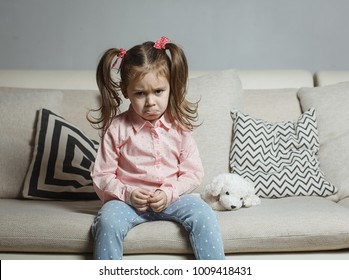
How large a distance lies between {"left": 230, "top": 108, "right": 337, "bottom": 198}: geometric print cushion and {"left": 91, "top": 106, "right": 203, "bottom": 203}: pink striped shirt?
17.2 inches

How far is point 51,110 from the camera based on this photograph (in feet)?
8.32

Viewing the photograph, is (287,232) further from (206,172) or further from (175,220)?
(206,172)

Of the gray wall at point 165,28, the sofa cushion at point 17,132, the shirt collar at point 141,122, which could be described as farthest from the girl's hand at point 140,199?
the gray wall at point 165,28

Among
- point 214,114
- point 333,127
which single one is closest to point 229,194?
point 214,114

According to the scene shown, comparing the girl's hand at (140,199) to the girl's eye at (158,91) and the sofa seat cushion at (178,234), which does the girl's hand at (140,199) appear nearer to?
the sofa seat cushion at (178,234)

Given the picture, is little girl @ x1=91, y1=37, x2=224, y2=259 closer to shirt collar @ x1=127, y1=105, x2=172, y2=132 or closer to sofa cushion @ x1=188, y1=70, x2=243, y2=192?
shirt collar @ x1=127, y1=105, x2=172, y2=132

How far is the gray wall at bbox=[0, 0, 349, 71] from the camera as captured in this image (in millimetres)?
3131

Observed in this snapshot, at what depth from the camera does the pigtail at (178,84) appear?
199 centimetres

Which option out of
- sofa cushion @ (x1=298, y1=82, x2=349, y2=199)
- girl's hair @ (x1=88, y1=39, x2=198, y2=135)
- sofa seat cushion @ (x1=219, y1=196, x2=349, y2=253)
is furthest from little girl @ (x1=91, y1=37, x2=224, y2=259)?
sofa cushion @ (x1=298, y1=82, x2=349, y2=199)

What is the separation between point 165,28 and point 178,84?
1196mm

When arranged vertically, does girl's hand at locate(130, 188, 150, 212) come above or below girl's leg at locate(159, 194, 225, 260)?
above

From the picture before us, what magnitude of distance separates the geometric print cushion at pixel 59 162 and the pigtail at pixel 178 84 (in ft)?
1.73

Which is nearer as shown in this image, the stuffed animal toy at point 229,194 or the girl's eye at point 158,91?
the girl's eye at point 158,91
